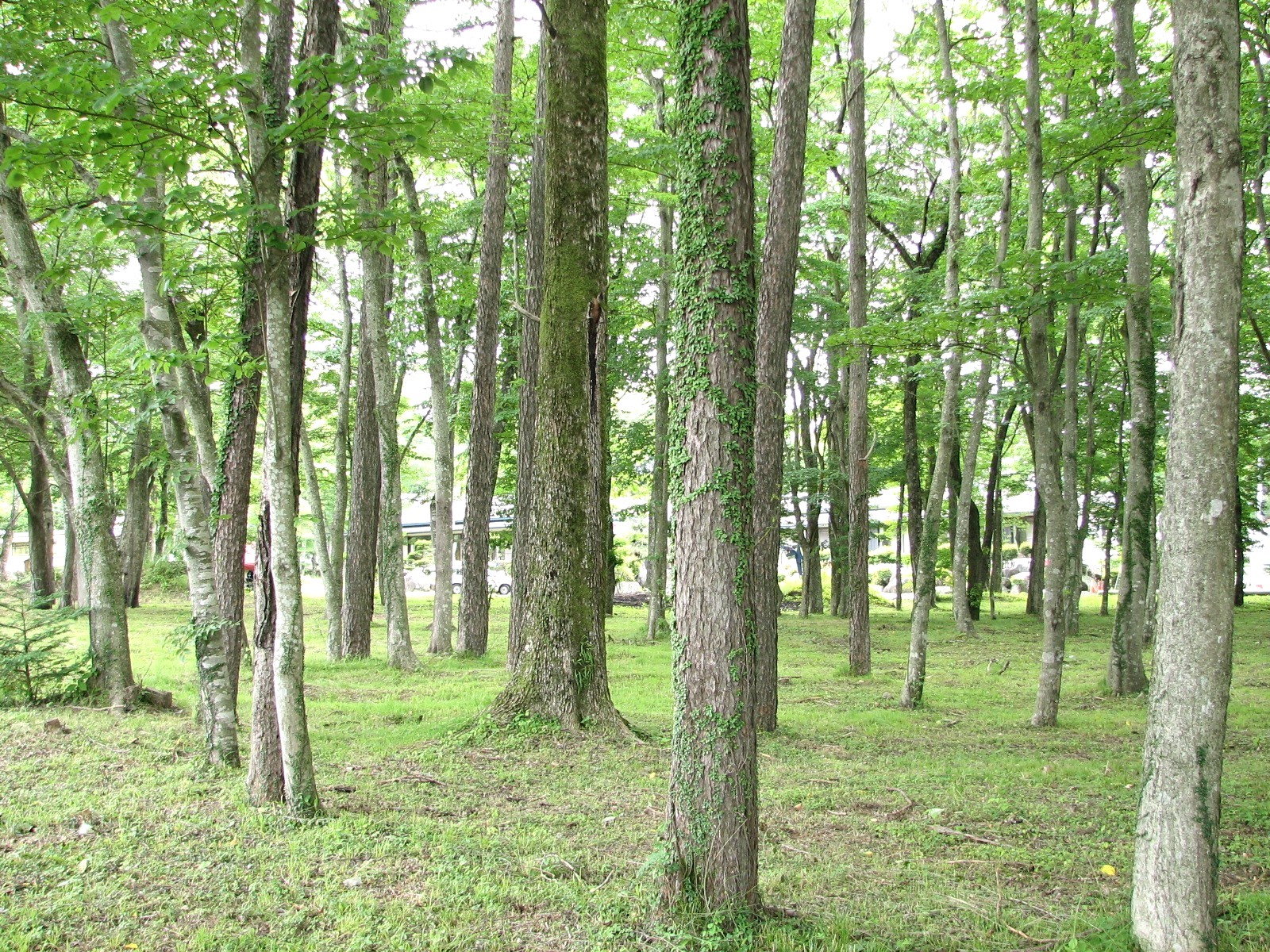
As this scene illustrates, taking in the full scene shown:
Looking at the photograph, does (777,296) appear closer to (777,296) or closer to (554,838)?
(777,296)

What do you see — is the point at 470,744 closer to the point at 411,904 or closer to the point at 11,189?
the point at 411,904

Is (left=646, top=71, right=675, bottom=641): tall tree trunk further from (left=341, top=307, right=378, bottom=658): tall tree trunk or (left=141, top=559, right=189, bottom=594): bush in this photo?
(left=141, top=559, right=189, bottom=594): bush

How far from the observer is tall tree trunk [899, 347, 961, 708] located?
8719 mm

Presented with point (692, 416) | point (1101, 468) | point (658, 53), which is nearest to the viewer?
point (692, 416)

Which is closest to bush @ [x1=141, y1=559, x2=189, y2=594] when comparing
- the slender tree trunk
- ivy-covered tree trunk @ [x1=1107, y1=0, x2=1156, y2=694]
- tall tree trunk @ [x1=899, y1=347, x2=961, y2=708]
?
the slender tree trunk

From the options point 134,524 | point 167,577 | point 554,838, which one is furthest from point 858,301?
point 167,577

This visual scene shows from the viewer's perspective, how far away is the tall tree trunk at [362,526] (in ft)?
40.4

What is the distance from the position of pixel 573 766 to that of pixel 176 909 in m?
2.96

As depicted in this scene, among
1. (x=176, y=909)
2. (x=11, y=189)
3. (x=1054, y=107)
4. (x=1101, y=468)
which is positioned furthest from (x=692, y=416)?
(x=1101, y=468)

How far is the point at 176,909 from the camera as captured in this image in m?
3.52

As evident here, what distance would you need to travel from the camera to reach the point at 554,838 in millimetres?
4539

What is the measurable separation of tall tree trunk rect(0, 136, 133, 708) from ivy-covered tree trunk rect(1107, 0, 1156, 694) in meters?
10.4

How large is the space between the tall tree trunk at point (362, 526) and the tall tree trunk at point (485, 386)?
146 centimetres

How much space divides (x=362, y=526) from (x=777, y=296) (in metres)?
7.83
